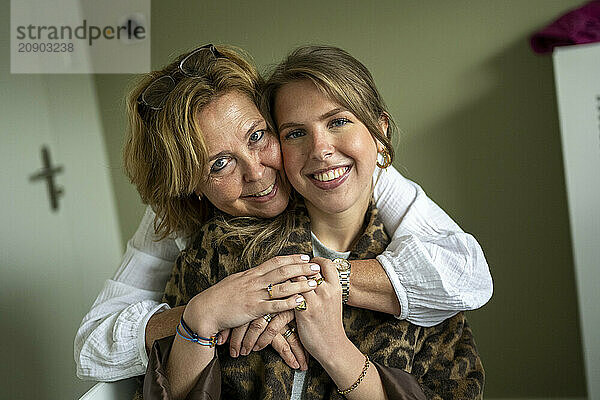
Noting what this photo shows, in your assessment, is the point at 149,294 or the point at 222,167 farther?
the point at 149,294

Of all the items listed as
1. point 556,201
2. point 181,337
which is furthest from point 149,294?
point 556,201

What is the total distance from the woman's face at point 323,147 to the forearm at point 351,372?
0.31 meters

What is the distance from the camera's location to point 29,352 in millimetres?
2449

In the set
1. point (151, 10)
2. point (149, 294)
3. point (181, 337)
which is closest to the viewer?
point (181, 337)

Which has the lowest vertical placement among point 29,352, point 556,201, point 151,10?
point 29,352

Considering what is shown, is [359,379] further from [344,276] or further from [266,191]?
[266,191]

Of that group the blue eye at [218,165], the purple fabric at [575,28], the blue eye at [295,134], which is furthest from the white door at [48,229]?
the purple fabric at [575,28]

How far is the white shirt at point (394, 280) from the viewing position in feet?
4.58

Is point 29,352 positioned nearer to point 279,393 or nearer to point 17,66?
point 17,66

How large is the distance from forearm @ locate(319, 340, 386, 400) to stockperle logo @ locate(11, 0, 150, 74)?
1740 millimetres

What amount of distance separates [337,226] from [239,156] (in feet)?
0.95

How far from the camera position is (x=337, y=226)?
1.54 metres

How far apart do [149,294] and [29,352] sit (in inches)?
42.0

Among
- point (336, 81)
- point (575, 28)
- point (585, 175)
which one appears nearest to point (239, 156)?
point (336, 81)
